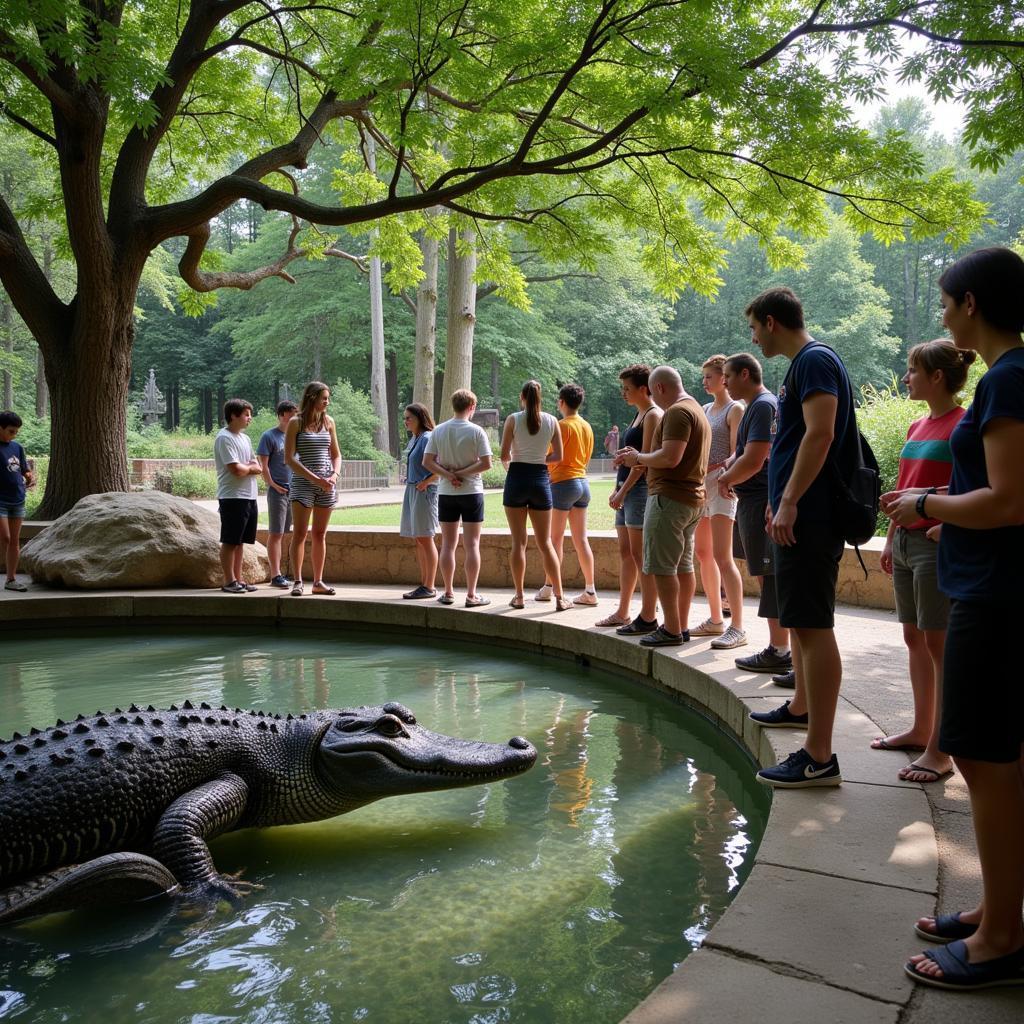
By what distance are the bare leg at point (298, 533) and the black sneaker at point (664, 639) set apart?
4.22 metres

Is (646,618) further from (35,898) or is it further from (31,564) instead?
(31,564)

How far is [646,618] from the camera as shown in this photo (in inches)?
256

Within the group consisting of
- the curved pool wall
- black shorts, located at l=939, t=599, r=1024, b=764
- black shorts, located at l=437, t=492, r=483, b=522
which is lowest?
the curved pool wall

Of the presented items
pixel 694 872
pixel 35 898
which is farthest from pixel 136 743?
pixel 694 872

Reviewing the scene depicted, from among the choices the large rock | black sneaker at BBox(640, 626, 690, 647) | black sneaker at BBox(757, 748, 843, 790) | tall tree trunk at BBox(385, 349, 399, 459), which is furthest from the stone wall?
tall tree trunk at BBox(385, 349, 399, 459)

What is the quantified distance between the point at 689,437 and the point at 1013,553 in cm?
365

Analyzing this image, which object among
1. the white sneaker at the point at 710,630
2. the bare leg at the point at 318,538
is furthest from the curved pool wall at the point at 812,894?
the bare leg at the point at 318,538

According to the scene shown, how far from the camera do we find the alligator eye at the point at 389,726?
372 centimetres

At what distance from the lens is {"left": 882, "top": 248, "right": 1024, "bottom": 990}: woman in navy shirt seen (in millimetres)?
1998

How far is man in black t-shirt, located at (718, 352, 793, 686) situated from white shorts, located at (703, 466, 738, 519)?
0.83 metres

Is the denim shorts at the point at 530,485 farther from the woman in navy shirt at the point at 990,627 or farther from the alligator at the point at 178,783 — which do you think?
the woman in navy shirt at the point at 990,627

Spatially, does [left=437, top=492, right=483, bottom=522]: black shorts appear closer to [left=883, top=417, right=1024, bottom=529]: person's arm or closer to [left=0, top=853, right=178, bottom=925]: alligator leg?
[left=0, top=853, right=178, bottom=925]: alligator leg

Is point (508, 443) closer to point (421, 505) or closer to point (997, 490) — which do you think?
point (421, 505)

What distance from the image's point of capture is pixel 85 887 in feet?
9.81
